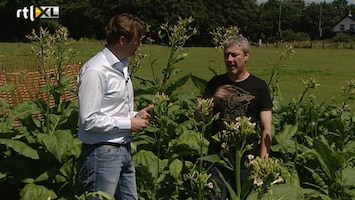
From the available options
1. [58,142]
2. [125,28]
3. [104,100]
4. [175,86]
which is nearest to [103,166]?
[104,100]

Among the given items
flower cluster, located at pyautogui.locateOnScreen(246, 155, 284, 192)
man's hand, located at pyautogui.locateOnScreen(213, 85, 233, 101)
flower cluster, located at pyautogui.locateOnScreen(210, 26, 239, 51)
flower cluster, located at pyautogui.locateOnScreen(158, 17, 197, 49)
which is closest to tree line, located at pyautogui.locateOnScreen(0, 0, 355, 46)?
flower cluster, located at pyautogui.locateOnScreen(210, 26, 239, 51)

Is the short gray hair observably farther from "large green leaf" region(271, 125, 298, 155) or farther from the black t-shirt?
"large green leaf" region(271, 125, 298, 155)

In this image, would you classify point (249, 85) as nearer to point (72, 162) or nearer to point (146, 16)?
point (72, 162)

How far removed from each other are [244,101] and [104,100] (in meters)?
1.07

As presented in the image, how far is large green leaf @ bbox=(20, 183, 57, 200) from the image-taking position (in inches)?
174

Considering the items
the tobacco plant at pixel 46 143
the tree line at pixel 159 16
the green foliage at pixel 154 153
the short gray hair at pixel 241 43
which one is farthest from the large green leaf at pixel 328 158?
the tree line at pixel 159 16

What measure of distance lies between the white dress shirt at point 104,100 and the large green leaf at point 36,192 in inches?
28.7

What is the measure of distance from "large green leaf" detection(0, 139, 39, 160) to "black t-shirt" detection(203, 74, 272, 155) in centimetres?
139

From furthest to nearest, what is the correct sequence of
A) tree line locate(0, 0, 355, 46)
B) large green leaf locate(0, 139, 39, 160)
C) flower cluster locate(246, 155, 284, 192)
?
tree line locate(0, 0, 355, 46) < large green leaf locate(0, 139, 39, 160) < flower cluster locate(246, 155, 284, 192)

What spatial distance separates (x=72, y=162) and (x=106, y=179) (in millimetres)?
677

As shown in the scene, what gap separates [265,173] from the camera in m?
2.24

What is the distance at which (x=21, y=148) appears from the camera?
4641 millimetres

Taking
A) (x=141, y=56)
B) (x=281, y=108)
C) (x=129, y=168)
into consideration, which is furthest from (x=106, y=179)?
(x=281, y=108)

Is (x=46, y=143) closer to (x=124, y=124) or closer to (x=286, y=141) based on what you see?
(x=124, y=124)
